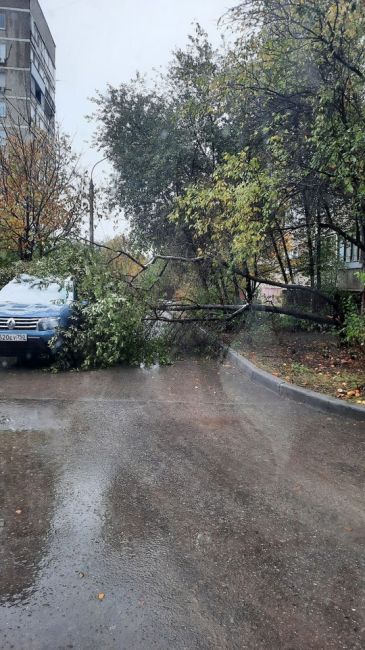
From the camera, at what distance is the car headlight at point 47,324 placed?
8.55 m

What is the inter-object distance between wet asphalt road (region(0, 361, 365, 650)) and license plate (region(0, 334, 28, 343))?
8.36 feet

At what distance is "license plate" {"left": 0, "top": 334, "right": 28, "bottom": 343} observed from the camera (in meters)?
8.41

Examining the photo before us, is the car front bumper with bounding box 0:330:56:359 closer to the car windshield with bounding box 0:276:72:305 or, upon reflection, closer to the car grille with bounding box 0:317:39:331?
the car grille with bounding box 0:317:39:331

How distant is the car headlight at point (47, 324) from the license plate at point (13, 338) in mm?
316

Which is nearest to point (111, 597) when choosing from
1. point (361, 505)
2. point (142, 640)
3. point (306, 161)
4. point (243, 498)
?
point (142, 640)

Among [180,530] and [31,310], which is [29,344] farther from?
[180,530]

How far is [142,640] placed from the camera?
2207 mm

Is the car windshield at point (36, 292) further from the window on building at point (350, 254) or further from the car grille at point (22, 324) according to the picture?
the window on building at point (350, 254)

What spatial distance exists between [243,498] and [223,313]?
7407mm

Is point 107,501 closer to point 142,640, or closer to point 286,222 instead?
point 142,640

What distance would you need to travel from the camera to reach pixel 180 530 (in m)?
3.20

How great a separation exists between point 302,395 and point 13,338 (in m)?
4.95

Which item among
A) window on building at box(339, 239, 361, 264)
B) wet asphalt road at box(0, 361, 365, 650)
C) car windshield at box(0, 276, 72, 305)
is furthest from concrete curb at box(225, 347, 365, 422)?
window on building at box(339, 239, 361, 264)

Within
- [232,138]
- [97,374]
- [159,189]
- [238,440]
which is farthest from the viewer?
[159,189]
